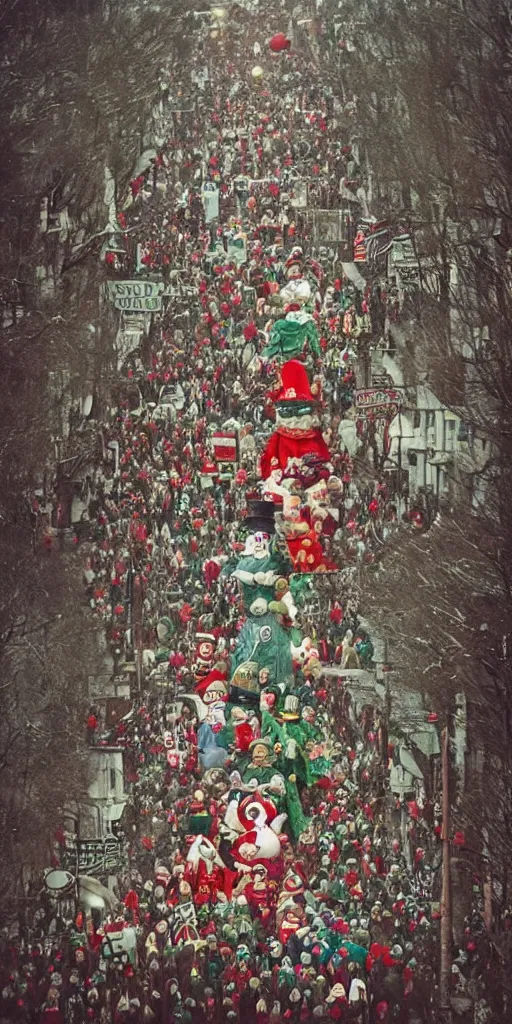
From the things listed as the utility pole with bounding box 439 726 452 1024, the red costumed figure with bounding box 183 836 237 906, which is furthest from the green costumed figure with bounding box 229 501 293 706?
the utility pole with bounding box 439 726 452 1024

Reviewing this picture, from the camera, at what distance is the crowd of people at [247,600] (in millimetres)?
15297

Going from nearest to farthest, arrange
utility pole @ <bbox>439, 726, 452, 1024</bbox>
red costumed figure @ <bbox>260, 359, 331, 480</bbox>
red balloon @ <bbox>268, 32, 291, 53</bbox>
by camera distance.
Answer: utility pole @ <bbox>439, 726, 452, 1024</bbox> → red costumed figure @ <bbox>260, 359, 331, 480</bbox> → red balloon @ <bbox>268, 32, 291, 53</bbox>

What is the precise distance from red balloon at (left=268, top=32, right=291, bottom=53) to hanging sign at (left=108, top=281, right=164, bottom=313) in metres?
2.40

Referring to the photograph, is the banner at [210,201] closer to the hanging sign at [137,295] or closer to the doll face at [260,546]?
the hanging sign at [137,295]

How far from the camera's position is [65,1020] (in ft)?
50.2

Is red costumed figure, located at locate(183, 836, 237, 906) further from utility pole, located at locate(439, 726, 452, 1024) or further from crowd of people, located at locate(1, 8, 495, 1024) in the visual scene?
utility pole, located at locate(439, 726, 452, 1024)

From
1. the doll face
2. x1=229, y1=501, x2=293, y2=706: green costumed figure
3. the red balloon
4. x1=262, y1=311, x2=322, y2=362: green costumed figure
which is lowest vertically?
x1=229, y1=501, x2=293, y2=706: green costumed figure

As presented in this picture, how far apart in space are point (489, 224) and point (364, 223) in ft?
3.72

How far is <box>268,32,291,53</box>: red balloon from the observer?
15961mm

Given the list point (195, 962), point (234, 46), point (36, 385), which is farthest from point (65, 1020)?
point (234, 46)

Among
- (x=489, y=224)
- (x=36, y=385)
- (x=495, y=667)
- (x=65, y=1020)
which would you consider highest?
(x=489, y=224)

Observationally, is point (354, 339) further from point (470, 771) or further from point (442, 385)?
point (470, 771)

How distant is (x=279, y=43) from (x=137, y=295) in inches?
105

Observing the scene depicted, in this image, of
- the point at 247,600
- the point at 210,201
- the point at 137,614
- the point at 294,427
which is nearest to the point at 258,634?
the point at 247,600
